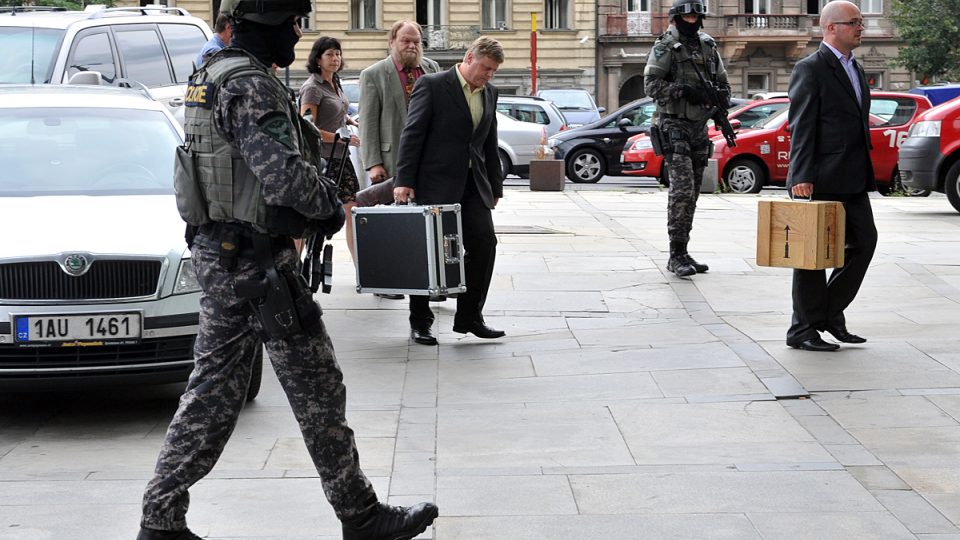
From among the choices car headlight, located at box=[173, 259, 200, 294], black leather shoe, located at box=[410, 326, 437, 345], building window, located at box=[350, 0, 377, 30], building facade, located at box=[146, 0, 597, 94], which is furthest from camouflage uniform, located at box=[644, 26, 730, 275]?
building window, located at box=[350, 0, 377, 30]

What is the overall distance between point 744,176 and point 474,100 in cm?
1377

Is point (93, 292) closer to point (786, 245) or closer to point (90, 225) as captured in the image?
point (90, 225)

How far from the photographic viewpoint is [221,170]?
4301mm

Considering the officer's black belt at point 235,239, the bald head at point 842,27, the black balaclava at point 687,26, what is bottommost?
the officer's black belt at point 235,239

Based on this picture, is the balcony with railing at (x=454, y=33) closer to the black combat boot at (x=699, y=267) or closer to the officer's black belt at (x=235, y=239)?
the black combat boot at (x=699, y=267)

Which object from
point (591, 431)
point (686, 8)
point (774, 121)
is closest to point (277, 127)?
point (591, 431)

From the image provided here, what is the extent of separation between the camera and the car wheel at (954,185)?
1647 centimetres

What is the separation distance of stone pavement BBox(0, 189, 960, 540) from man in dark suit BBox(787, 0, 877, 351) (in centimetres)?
32

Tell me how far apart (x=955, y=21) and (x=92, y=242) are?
44.6m

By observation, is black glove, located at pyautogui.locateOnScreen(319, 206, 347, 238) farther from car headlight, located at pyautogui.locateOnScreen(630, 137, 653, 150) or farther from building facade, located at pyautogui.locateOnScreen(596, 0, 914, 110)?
building facade, located at pyautogui.locateOnScreen(596, 0, 914, 110)

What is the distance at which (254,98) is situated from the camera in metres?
4.19

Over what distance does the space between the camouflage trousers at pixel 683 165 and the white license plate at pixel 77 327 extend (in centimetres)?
535

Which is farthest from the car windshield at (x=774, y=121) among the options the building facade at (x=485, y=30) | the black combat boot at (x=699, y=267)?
the building facade at (x=485, y=30)

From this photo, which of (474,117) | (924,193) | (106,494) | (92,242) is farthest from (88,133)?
(924,193)
